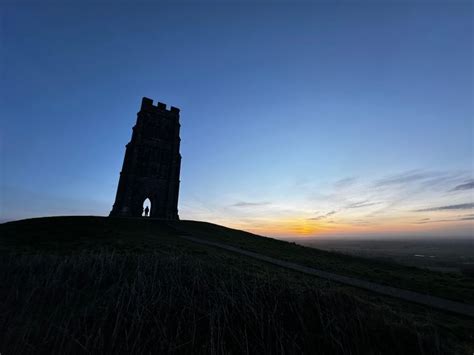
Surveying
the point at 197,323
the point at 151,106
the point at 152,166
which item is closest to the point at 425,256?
the point at 152,166

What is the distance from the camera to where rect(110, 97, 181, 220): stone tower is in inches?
1233

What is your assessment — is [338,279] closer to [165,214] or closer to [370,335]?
[370,335]

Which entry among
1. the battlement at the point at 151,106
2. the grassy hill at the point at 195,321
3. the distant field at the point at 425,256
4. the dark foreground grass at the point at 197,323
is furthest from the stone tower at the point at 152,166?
the dark foreground grass at the point at 197,323

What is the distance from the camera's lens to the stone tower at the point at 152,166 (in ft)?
103

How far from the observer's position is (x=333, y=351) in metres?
2.97

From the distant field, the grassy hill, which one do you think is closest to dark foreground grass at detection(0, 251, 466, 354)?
the grassy hill

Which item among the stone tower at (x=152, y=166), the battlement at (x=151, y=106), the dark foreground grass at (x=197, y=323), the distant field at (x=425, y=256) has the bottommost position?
the distant field at (x=425, y=256)

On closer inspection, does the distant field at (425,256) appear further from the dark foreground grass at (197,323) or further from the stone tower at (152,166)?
the stone tower at (152,166)

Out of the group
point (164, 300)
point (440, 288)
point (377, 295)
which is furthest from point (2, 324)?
point (440, 288)

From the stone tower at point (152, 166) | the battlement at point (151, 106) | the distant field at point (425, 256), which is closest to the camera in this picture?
the distant field at point (425, 256)

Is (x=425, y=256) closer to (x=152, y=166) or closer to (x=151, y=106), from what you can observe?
(x=152, y=166)

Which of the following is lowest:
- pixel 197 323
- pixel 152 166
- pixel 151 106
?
pixel 197 323

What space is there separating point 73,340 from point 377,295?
819 cm

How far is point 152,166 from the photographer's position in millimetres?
33875
